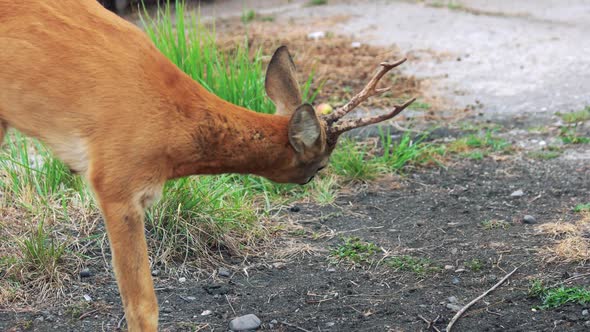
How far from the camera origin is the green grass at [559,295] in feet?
17.0

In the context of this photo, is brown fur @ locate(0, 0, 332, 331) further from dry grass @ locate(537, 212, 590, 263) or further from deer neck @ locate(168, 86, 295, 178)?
dry grass @ locate(537, 212, 590, 263)

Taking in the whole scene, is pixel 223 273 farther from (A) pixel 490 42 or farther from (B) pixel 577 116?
(A) pixel 490 42

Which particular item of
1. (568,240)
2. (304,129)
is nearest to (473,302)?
(568,240)

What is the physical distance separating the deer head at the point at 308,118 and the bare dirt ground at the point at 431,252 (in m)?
0.98

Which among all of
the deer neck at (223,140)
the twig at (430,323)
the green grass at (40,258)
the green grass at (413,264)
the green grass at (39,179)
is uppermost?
the deer neck at (223,140)

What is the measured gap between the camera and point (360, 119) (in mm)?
4652

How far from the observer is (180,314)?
531 cm

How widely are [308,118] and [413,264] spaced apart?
1774mm

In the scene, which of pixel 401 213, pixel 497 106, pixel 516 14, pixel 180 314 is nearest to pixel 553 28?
pixel 516 14

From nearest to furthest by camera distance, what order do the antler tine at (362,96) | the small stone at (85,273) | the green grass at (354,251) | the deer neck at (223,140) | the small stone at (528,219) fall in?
1. the deer neck at (223,140)
2. the antler tine at (362,96)
3. the small stone at (85,273)
4. the green grass at (354,251)
5. the small stone at (528,219)

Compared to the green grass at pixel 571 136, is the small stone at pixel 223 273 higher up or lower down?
lower down

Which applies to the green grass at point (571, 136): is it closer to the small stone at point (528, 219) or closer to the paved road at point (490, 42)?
the paved road at point (490, 42)

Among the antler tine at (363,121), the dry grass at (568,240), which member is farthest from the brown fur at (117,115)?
the dry grass at (568,240)

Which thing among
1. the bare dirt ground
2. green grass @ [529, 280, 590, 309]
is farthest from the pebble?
green grass @ [529, 280, 590, 309]
